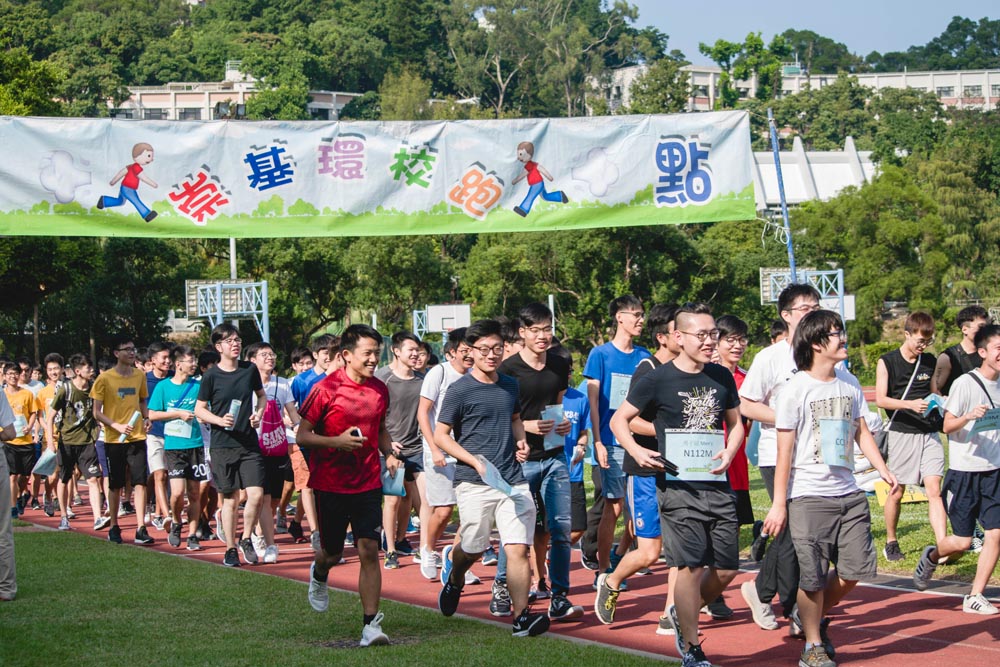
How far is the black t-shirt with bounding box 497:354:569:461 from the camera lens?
9094 millimetres

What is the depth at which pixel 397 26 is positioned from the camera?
156 m

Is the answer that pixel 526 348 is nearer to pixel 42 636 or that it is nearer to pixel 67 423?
pixel 42 636

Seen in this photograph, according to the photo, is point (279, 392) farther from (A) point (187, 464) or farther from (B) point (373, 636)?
(B) point (373, 636)

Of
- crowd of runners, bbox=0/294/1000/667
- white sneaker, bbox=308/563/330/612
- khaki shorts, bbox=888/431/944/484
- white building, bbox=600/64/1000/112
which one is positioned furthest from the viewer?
white building, bbox=600/64/1000/112

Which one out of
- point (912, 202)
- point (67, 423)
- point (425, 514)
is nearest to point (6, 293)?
point (67, 423)

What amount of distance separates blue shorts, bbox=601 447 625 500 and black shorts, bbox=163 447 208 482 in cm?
524

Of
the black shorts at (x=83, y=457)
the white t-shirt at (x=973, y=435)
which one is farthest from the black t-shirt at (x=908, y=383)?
the black shorts at (x=83, y=457)

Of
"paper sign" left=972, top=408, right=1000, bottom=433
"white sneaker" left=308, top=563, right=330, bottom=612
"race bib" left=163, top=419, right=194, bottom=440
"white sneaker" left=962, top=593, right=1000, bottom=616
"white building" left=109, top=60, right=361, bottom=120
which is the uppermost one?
"white building" left=109, top=60, right=361, bottom=120

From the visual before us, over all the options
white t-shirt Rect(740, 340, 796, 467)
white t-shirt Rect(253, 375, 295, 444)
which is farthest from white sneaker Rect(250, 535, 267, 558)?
white t-shirt Rect(740, 340, 796, 467)

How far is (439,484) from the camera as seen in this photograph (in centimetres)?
1097

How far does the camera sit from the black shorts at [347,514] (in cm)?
832

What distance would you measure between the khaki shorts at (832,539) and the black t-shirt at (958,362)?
10.5 ft

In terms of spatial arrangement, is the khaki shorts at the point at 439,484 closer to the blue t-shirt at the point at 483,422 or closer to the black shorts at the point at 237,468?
the black shorts at the point at 237,468

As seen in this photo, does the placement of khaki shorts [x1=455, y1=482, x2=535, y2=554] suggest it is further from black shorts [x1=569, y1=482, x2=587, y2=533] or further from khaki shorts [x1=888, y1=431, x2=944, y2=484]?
khaki shorts [x1=888, y1=431, x2=944, y2=484]
